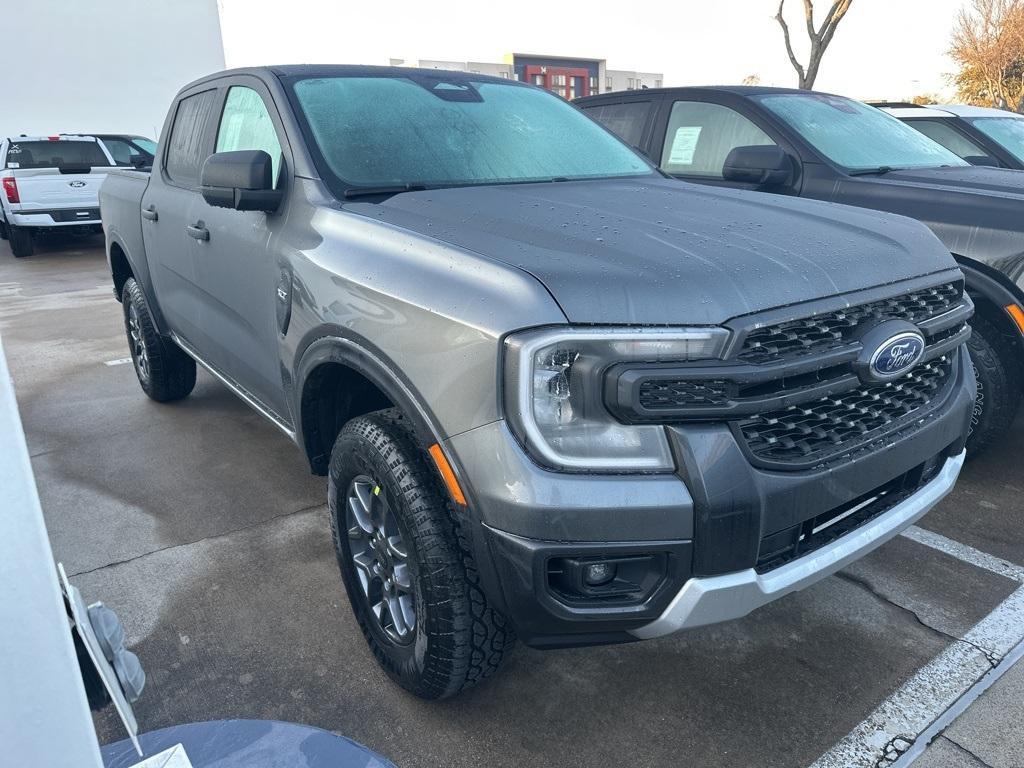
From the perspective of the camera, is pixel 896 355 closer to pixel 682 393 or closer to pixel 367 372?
pixel 682 393

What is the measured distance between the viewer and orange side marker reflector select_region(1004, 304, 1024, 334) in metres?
3.26

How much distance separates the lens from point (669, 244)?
198 centimetres

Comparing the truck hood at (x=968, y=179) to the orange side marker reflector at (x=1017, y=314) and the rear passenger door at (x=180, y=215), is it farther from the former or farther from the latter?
the rear passenger door at (x=180, y=215)

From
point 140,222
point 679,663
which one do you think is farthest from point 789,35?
point 679,663

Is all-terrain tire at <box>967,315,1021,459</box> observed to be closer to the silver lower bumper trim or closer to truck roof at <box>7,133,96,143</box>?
the silver lower bumper trim

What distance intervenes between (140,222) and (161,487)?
58.5 inches

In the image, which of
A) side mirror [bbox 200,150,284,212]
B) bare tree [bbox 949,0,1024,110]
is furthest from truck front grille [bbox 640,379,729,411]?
bare tree [bbox 949,0,1024,110]

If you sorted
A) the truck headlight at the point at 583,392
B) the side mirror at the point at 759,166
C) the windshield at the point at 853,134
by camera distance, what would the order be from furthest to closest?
1. the windshield at the point at 853,134
2. the side mirror at the point at 759,166
3. the truck headlight at the point at 583,392

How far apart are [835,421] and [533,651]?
121 cm

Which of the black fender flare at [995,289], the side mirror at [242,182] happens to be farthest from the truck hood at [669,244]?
the black fender flare at [995,289]

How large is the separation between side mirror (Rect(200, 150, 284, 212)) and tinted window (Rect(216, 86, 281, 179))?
215 millimetres

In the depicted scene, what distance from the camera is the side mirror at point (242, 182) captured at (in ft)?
8.36

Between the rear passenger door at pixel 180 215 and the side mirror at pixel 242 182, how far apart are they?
2.71ft

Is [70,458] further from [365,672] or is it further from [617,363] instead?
[617,363]
